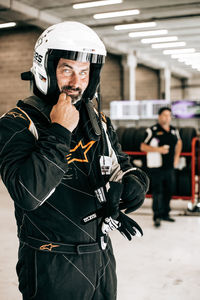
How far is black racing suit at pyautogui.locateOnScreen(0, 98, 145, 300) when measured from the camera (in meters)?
1.10

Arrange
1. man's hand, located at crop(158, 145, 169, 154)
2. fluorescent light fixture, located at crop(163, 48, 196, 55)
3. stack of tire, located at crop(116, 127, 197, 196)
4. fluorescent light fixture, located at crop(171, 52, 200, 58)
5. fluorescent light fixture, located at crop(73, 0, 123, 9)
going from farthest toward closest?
fluorescent light fixture, located at crop(171, 52, 200, 58), fluorescent light fixture, located at crop(163, 48, 196, 55), fluorescent light fixture, located at crop(73, 0, 123, 9), stack of tire, located at crop(116, 127, 197, 196), man's hand, located at crop(158, 145, 169, 154)

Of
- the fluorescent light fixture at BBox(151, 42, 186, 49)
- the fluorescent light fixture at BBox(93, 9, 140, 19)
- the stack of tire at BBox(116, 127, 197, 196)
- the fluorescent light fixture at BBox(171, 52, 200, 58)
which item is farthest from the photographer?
the fluorescent light fixture at BBox(171, 52, 200, 58)

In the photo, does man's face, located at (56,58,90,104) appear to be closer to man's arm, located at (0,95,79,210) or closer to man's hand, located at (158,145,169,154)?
man's arm, located at (0,95,79,210)

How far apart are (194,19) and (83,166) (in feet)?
40.9

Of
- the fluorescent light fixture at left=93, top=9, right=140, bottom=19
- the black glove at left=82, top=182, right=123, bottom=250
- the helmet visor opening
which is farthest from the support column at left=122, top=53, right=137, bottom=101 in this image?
the black glove at left=82, top=182, right=123, bottom=250

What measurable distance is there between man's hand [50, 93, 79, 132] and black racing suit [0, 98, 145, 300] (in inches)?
0.9

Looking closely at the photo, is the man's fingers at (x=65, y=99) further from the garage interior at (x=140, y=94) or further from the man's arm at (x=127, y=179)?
the garage interior at (x=140, y=94)

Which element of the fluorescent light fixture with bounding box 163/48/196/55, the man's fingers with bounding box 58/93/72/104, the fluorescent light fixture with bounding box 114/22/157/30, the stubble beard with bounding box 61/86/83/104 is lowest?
the man's fingers with bounding box 58/93/72/104

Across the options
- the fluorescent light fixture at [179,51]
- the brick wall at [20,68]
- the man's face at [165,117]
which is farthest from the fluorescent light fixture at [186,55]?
the man's face at [165,117]

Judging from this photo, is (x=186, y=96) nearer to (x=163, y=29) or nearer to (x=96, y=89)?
(x=163, y=29)

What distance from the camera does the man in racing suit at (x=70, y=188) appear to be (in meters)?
1.18

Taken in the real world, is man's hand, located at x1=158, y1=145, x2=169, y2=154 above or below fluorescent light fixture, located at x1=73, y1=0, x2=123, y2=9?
below

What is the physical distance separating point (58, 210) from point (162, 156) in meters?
4.52

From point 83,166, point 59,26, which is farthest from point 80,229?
point 59,26
